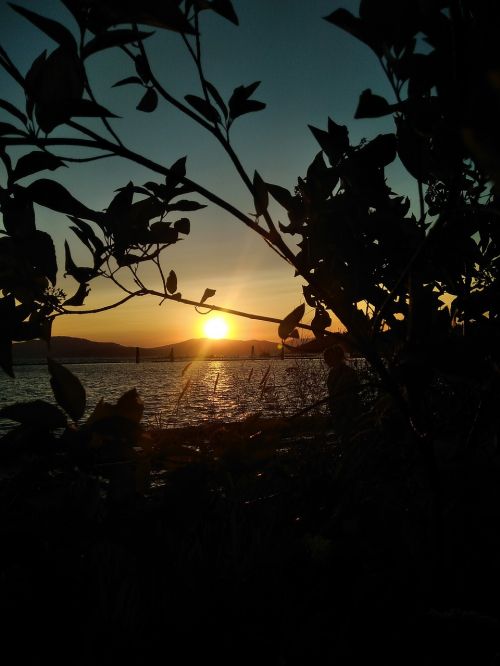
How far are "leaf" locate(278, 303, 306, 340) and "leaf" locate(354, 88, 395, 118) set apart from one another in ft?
1.72

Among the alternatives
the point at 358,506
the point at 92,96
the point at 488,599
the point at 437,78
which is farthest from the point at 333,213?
the point at 488,599

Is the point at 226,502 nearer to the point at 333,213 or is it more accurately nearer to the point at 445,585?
the point at 445,585

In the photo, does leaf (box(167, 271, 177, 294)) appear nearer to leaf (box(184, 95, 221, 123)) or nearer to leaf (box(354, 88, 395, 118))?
leaf (box(184, 95, 221, 123))

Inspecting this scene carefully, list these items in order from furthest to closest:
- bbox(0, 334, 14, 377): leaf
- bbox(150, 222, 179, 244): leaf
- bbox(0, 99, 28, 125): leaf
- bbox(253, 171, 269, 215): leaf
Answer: bbox(150, 222, 179, 244): leaf < bbox(0, 334, 14, 377): leaf < bbox(253, 171, 269, 215): leaf < bbox(0, 99, 28, 125): leaf

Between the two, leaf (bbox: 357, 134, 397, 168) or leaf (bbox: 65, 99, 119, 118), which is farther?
leaf (bbox: 357, 134, 397, 168)

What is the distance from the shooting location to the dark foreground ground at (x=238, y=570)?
105 centimetres

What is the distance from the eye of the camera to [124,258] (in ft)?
3.79

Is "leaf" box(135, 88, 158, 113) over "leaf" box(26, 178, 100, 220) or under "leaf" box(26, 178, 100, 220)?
over

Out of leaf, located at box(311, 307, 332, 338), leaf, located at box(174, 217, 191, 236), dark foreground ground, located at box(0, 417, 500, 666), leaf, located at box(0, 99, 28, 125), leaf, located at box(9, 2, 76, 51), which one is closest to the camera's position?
leaf, located at box(9, 2, 76, 51)

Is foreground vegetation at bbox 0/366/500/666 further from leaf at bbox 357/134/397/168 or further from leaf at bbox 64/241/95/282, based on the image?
leaf at bbox 357/134/397/168

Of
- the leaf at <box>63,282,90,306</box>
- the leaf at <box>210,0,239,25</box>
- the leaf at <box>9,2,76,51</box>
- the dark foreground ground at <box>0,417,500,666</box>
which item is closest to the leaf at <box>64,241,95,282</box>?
the leaf at <box>63,282,90,306</box>

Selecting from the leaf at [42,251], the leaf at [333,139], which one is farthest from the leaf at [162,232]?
the leaf at [333,139]

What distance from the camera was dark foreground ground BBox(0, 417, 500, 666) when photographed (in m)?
1.05

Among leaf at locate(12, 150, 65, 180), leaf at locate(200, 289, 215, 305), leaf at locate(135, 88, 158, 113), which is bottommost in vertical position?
leaf at locate(200, 289, 215, 305)
